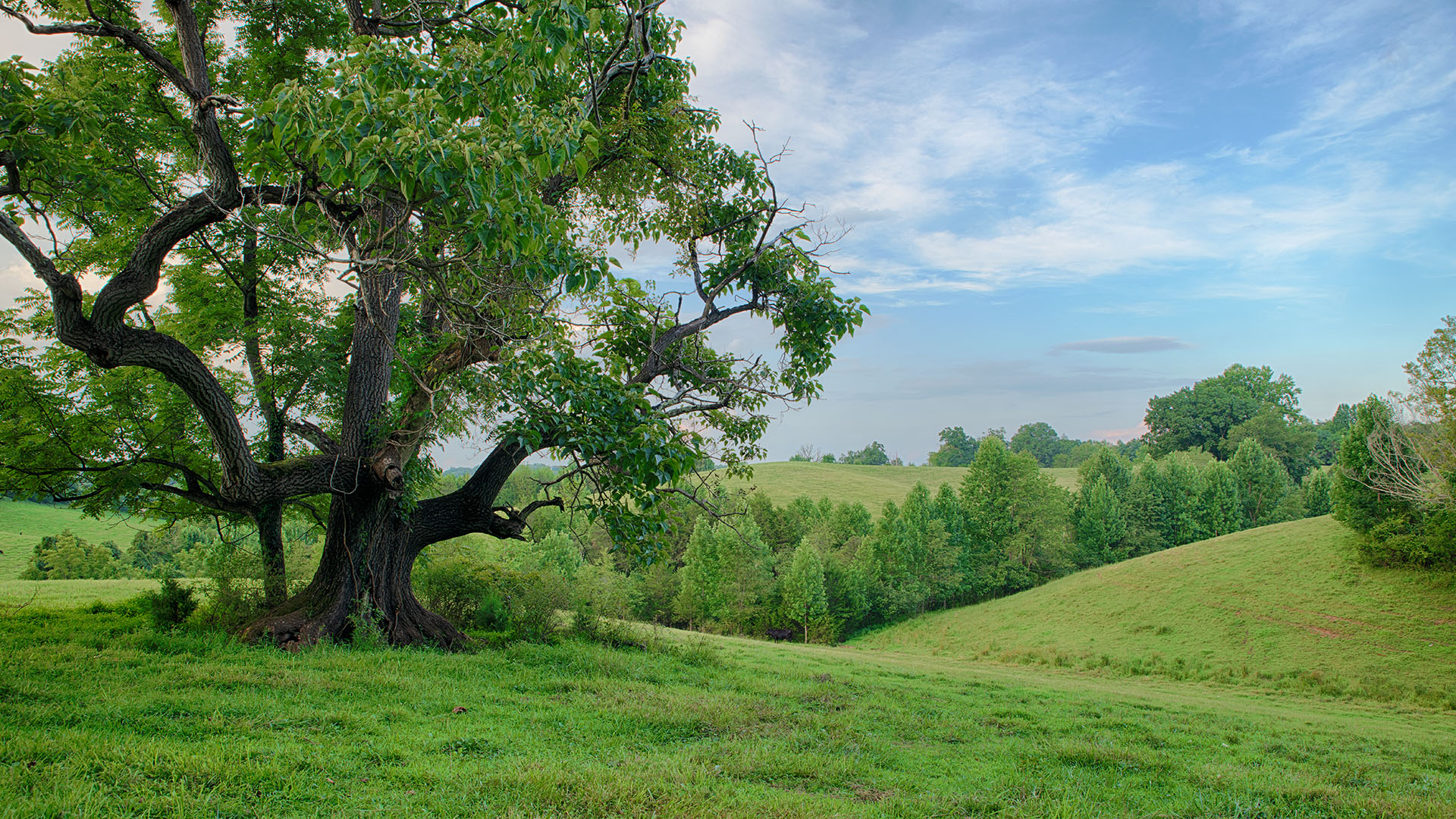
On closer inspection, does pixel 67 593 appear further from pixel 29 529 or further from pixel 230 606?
pixel 29 529

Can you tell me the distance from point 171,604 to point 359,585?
14.9 feet

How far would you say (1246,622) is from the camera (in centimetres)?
3338

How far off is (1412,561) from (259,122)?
157ft

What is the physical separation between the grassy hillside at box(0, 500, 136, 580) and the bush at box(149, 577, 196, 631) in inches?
1242

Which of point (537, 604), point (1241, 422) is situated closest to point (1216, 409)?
point (1241, 422)

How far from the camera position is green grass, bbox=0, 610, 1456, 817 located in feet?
15.1

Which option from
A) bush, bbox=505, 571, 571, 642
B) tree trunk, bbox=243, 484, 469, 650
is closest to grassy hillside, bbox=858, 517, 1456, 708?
bush, bbox=505, 571, 571, 642

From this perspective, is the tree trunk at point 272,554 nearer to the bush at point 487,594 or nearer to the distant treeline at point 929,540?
the bush at point 487,594

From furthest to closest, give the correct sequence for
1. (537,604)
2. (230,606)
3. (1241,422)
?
(1241,422)
(537,604)
(230,606)

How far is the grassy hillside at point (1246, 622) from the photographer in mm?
27750

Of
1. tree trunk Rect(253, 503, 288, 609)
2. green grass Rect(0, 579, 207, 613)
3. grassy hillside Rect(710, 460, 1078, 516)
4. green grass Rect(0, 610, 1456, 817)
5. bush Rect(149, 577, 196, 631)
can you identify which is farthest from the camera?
grassy hillside Rect(710, 460, 1078, 516)

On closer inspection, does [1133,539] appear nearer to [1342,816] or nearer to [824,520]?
[824,520]

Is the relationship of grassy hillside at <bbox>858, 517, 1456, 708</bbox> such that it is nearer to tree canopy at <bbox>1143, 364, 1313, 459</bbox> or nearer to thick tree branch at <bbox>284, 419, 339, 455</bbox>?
thick tree branch at <bbox>284, 419, 339, 455</bbox>

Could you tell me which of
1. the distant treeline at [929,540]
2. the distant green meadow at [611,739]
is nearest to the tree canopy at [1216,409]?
the distant treeline at [929,540]
